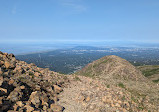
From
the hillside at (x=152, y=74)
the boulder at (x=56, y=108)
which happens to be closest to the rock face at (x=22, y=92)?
the boulder at (x=56, y=108)

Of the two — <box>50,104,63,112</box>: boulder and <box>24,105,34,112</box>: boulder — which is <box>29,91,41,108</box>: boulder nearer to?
<box>24,105,34,112</box>: boulder

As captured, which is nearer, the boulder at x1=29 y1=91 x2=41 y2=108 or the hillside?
the boulder at x1=29 y1=91 x2=41 y2=108

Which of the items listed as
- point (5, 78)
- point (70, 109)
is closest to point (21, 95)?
point (5, 78)

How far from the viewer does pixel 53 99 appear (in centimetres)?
1767

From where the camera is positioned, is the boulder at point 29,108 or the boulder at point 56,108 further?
the boulder at point 56,108

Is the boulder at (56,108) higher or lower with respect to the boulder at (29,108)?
lower

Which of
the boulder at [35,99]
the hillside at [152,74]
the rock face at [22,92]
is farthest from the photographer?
the hillside at [152,74]

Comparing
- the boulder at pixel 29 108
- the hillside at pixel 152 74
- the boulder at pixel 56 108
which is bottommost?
the hillside at pixel 152 74

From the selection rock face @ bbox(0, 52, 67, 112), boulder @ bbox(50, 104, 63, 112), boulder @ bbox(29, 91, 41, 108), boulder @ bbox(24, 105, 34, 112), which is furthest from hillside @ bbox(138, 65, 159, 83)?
boulder @ bbox(24, 105, 34, 112)

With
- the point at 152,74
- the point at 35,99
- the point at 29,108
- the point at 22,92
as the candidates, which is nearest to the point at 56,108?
the point at 35,99

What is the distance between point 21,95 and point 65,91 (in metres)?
8.10

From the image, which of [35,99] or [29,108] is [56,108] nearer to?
[35,99]

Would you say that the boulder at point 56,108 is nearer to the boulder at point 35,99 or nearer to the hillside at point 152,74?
the boulder at point 35,99

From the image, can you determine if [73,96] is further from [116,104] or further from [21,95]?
[21,95]
